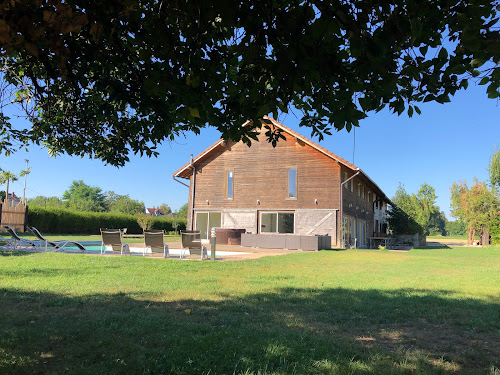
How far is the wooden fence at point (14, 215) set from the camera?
2828 centimetres

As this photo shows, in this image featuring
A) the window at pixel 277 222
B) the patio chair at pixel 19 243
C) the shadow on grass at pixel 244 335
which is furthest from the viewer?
the window at pixel 277 222

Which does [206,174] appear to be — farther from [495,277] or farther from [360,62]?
[360,62]

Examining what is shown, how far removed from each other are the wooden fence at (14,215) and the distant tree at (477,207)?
41230mm

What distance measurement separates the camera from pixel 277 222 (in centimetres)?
2575

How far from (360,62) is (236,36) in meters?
1.28

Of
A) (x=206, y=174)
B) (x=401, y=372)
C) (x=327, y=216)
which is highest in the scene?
(x=206, y=174)

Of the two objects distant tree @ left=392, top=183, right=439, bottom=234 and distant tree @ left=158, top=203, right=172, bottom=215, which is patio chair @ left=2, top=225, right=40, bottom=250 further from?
distant tree @ left=158, top=203, right=172, bottom=215

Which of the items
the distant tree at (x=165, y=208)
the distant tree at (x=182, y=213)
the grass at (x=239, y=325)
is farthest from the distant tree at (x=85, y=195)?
the grass at (x=239, y=325)

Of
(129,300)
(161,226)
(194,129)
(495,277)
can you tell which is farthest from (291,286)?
(161,226)

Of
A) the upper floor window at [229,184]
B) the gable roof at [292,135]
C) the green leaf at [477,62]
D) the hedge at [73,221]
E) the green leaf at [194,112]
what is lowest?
the hedge at [73,221]

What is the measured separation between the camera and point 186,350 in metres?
3.56

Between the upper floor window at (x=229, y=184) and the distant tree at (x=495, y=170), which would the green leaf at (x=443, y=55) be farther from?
the distant tree at (x=495, y=170)

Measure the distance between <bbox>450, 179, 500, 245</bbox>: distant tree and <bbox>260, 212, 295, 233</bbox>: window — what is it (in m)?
22.2

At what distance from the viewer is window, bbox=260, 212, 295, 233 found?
25359 mm
